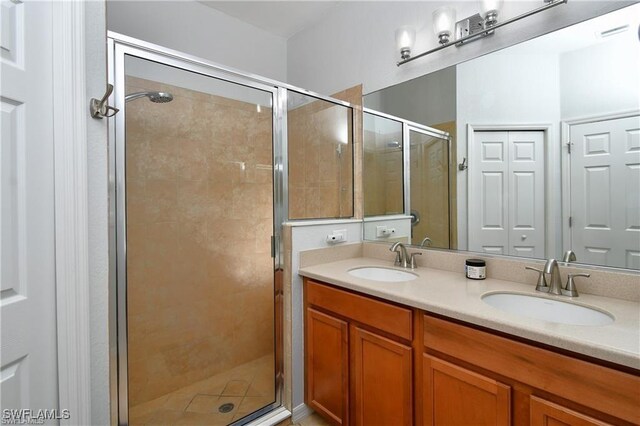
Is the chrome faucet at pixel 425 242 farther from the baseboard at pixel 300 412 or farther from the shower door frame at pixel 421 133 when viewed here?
the baseboard at pixel 300 412

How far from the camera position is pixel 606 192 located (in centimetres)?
121

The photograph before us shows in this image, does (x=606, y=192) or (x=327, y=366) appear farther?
(x=327, y=366)

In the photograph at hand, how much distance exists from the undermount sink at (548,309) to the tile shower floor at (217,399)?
1.31 metres

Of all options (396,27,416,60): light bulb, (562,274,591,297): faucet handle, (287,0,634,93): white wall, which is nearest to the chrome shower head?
(287,0,634,93): white wall

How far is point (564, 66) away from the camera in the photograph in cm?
130

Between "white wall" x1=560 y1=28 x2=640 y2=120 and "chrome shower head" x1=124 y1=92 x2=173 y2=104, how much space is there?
1873 millimetres

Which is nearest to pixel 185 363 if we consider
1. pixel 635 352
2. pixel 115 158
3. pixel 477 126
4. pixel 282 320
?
pixel 282 320

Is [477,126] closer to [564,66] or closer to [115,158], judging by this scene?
A: [564,66]

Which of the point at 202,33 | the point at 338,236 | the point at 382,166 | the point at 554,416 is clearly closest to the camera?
the point at 554,416

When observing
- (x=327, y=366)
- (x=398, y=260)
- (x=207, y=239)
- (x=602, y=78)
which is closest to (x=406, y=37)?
(x=602, y=78)

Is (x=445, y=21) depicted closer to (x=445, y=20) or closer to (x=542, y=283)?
(x=445, y=20)

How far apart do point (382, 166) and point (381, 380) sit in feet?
4.29

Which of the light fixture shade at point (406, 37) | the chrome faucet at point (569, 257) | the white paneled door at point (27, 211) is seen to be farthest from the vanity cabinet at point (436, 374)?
the light fixture shade at point (406, 37)

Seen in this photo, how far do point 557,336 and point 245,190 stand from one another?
1574mm
